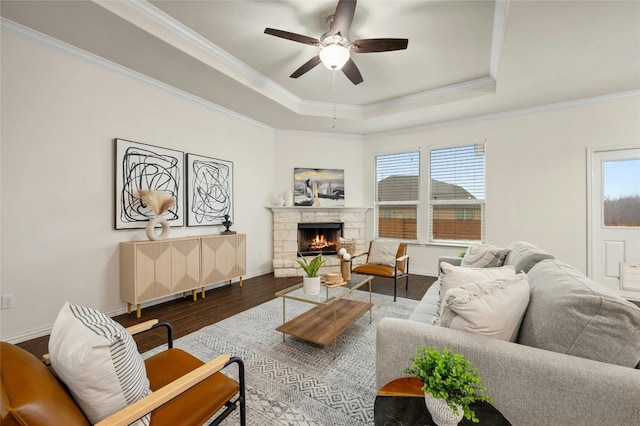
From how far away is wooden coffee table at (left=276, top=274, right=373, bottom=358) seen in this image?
2221mm

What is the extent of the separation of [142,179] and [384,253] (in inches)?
133

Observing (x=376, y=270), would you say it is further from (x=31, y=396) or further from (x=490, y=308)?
(x=31, y=396)

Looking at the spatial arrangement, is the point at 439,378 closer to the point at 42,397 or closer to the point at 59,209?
the point at 42,397

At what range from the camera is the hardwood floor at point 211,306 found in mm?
2477

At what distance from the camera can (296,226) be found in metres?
5.26

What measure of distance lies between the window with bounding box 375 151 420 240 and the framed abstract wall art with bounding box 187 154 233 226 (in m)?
3.00

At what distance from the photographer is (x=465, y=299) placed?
1.22 m

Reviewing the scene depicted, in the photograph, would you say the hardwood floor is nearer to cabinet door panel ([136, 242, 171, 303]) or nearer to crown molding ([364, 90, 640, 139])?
cabinet door panel ([136, 242, 171, 303])

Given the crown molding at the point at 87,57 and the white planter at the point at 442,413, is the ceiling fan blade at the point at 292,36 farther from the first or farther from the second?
the white planter at the point at 442,413

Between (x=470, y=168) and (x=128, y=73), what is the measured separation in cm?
526

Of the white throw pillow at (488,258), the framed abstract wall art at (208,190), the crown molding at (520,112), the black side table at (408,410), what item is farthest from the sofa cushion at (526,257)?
the framed abstract wall art at (208,190)

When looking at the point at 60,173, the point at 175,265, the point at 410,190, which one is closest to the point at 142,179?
the point at 60,173

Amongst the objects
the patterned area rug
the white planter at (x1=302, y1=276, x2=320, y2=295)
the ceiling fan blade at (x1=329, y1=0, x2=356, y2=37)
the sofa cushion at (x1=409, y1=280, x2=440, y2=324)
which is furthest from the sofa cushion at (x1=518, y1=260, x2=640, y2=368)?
the ceiling fan blade at (x1=329, y1=0, x2=356, y2=37)

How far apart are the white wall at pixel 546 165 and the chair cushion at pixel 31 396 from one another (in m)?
5.06
